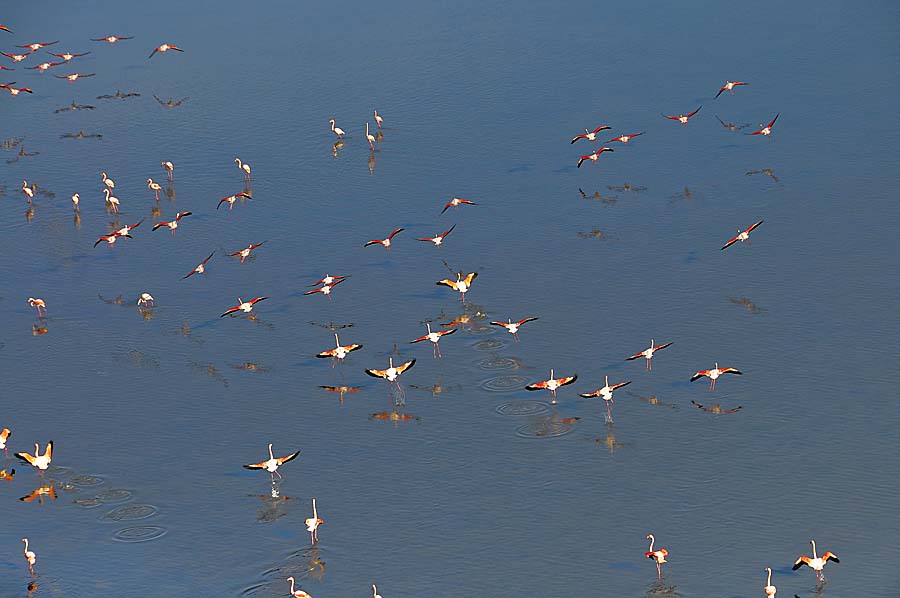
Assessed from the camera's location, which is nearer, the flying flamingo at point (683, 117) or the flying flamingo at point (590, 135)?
the flying flamingo at point (590, 135)

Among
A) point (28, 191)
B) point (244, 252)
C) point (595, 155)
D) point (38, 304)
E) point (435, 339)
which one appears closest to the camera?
point (435, 339)

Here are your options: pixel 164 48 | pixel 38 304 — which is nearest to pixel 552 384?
pixel 38 304

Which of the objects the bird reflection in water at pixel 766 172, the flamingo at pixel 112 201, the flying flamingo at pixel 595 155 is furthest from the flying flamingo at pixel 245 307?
the bird reflection in water at pixel 766 172

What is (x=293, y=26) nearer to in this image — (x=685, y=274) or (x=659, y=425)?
(x=685, y=274)

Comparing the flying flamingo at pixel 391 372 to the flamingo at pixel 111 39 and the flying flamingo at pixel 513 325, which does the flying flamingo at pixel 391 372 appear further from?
the flamingo at pixel 111 39

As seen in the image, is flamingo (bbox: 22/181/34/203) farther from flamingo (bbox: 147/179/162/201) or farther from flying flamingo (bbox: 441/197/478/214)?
flying flamingo (bbox: 441/197/478/214)

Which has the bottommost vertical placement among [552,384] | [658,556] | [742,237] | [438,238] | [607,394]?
[658,556]

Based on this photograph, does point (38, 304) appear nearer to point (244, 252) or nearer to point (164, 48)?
point (244, 252)

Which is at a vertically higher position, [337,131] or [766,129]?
[337,131]
